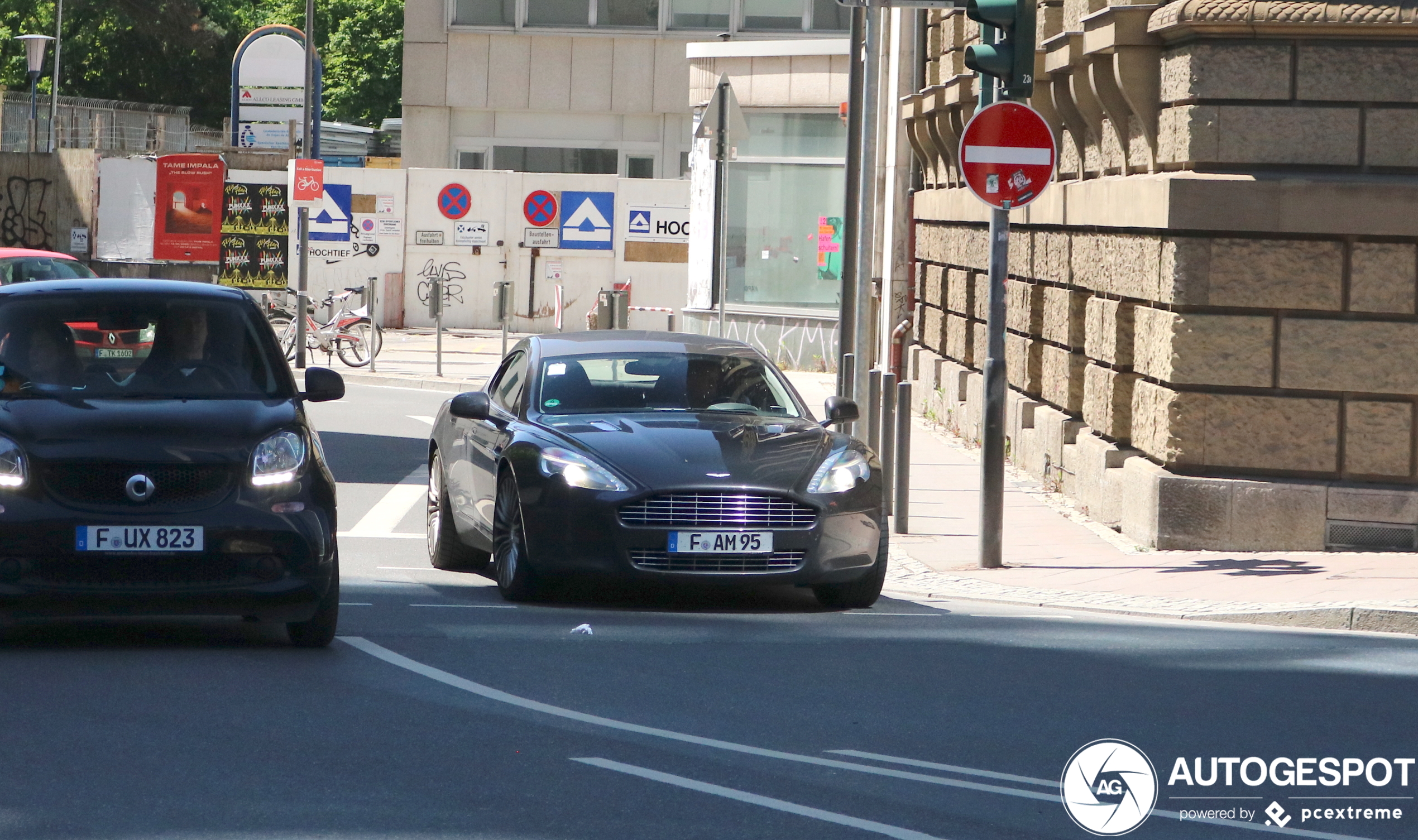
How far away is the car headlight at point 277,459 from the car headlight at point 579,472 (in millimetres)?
1614

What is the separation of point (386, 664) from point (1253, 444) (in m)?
6.21

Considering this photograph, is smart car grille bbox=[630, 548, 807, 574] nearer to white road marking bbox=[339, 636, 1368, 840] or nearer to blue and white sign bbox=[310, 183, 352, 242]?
white road marking bbox=[339, 636, 1368, 840]

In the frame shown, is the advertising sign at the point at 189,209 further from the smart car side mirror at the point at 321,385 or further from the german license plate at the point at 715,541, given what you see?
the german license plate at the point at 715,541

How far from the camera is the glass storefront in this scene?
91.8 feet

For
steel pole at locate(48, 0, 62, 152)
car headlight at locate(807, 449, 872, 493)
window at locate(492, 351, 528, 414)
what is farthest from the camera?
steel pole at locate(48, 0, 62, 152)

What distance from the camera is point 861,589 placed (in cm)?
1011

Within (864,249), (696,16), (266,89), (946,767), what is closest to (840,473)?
(946,767)

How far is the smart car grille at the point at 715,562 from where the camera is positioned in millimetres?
9516

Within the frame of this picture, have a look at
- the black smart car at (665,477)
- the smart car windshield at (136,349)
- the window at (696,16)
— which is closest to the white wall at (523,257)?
the window at (696,16)

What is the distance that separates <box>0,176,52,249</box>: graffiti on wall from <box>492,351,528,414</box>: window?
32.2 metres

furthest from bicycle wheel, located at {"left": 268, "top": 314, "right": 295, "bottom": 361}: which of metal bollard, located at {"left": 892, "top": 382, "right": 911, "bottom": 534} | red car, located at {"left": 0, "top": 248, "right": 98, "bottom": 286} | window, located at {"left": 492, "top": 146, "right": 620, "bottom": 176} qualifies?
metal bollard, located at {"left": 892, "top": 382, "right": 911, "bottom": 534}

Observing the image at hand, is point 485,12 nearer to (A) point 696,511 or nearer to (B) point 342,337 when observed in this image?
(B) point 342,337

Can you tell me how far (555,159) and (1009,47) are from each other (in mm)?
34804

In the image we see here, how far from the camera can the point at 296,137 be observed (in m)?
43.0
